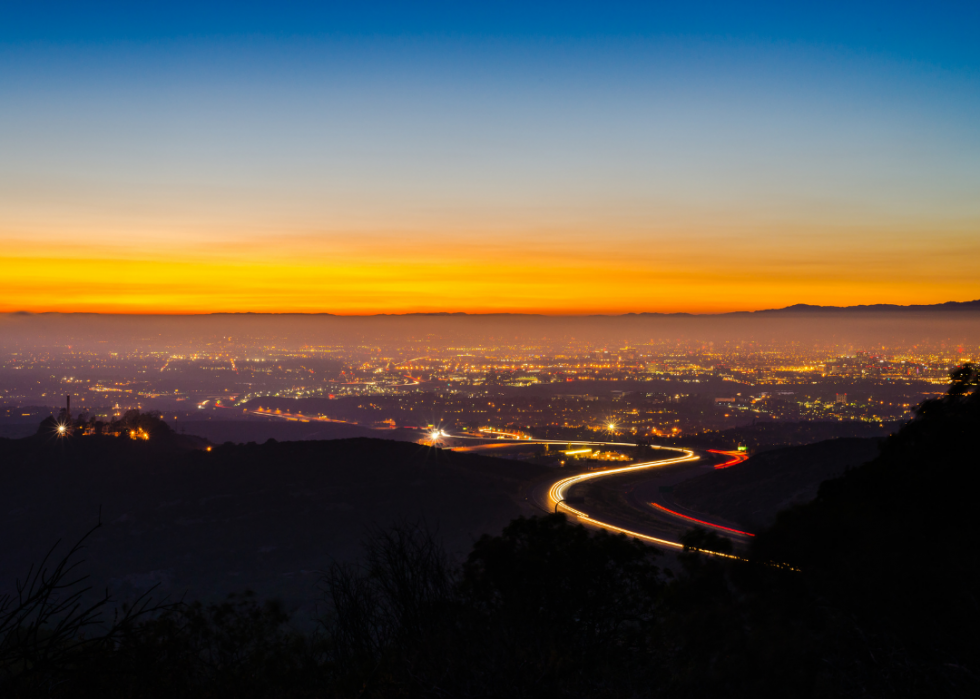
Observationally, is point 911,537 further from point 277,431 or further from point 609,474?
point 277,431

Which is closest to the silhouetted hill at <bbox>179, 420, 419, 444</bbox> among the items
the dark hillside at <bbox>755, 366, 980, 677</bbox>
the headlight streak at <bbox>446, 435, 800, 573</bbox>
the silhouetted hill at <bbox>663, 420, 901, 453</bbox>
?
the headlight streak at <bbox>446, 435, 800, 573</bbox>

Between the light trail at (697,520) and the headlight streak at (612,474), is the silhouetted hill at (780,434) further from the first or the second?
the light trail at (697,520)

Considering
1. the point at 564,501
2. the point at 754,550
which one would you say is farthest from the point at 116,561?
the point at 754,550

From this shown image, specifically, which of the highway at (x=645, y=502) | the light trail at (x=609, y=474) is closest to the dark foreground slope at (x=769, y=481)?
the highway at (x=645, y=502)

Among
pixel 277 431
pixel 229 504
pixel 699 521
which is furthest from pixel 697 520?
pixel 277 431

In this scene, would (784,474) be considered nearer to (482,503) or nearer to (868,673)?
(482,503)

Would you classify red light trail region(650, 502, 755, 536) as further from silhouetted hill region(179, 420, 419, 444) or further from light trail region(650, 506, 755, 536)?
silhouetted hill region(179, 420, 419, 444)
